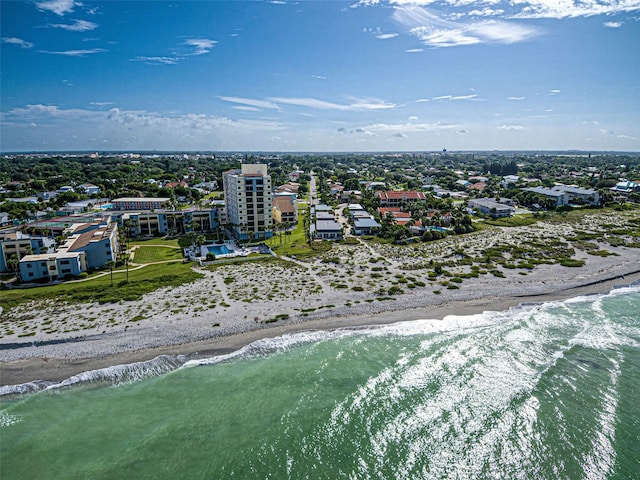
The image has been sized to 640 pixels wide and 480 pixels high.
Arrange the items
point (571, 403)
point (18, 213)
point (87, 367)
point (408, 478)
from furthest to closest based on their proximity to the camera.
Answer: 1. point (18, 213)
2. point (87, 367)
3. point (571, 403)
4. point (408, 478)

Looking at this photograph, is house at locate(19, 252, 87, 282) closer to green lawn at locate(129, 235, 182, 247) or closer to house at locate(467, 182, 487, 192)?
green lawn at locate(129, 235, 182, 247)

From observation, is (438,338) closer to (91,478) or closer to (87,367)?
(91,478)

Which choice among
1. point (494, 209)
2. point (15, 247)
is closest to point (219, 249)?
point (15, 247)

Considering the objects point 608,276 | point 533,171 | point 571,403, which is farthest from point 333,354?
point 533,171

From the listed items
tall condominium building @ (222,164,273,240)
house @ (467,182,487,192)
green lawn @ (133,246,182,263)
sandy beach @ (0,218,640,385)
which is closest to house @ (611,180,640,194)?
house @ (467,182,487,192)

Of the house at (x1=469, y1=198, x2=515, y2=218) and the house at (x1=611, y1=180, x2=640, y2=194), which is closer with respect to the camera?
the house at (x1=469, y1=198, x2=515, y2=218)

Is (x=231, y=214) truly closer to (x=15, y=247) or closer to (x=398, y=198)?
(x=15, y=247)
